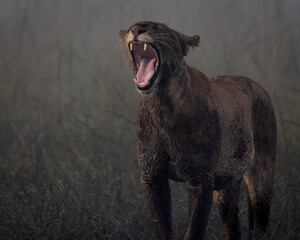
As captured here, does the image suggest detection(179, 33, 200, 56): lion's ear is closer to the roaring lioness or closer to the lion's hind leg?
the roaring lioness

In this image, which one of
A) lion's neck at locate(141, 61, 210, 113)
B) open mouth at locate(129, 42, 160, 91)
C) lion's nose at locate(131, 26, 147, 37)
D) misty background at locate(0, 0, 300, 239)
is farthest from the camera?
misty background at locate(0, 0, 300, 239)

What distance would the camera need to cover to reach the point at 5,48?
292 inches

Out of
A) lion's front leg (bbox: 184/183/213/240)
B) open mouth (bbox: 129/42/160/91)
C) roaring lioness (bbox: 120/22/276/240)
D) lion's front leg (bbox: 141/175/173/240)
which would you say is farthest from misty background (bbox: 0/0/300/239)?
lion's front leg (bbox: 184/183/213/240)

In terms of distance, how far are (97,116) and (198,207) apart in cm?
375

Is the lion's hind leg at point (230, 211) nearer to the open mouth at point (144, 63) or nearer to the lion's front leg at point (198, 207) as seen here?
the lion's front leg at point (198, 207)

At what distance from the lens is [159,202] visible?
3.48 metres

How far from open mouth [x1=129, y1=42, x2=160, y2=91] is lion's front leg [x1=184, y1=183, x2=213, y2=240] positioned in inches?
26.6

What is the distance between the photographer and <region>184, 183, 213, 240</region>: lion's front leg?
3.32 metres

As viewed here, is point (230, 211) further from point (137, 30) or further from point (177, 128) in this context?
point (137, 30)

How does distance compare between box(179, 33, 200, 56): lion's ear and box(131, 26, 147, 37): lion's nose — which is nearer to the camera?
box(131, 26, 147, 37): lion's nose

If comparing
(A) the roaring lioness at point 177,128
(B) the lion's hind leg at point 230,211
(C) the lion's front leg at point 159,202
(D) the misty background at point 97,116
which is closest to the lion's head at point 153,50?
(A) the roaring lioness at point 177,128


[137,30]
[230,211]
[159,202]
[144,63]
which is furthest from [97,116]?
[137,30]

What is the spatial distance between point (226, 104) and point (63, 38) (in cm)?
473

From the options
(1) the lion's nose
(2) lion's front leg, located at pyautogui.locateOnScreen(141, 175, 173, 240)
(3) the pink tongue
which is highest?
(1) the lion's nose
